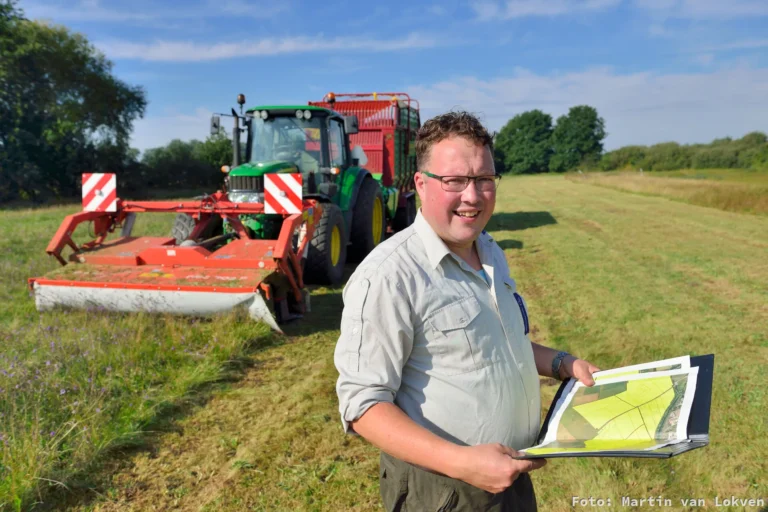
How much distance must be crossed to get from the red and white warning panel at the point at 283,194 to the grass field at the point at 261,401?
110cm

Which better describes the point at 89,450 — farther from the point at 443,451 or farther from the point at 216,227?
the point at 216,227

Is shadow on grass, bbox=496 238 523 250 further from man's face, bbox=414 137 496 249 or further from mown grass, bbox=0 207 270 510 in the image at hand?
man's face, bbox=414 137 496 249

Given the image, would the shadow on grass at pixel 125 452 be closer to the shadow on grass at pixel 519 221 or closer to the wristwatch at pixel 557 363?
the wristwatch at pixel 557 363

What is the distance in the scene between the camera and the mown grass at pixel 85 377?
2.71m

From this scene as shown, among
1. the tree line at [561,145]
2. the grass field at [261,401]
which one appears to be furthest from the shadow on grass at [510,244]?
the tree line at [561,145]

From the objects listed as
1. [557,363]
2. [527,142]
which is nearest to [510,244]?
[557,363]

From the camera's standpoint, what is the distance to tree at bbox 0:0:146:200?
2211 cm

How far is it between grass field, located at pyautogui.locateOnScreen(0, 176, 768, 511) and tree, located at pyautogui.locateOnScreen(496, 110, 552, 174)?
64.2 m

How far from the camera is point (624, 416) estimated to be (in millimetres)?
1339

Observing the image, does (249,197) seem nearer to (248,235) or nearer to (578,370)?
(248,235)

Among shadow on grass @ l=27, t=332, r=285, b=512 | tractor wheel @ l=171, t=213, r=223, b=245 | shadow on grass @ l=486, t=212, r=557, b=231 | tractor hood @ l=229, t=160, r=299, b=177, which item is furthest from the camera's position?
shadow on grass @ l=486, t=212, r=557, b=231

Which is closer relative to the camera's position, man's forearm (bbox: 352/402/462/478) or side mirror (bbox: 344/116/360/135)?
man's forearm (bbox: 352/402/462/478)

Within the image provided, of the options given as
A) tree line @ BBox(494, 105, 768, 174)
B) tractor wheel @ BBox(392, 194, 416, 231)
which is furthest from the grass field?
tree line @ BBox(494, 105, 768, 174)

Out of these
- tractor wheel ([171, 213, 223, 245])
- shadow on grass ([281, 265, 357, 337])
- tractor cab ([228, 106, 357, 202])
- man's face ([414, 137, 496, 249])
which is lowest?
shadow on grass ([281, 265, 357, 337])
